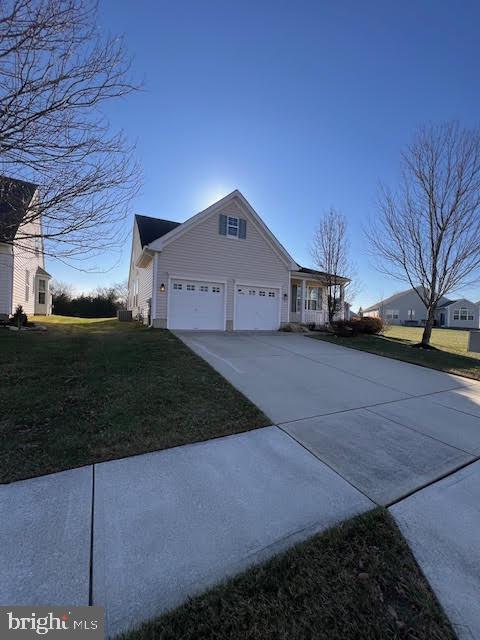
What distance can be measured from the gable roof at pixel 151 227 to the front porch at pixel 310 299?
332 inches

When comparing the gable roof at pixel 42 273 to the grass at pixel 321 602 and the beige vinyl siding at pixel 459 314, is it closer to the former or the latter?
the grass at pixel 321 602

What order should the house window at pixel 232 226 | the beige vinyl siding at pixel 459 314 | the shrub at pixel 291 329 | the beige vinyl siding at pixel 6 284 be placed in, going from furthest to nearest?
the beige vinyl siding at pixel 459 314 < the shrub at pixel 291 329 < the house window at pixel 232 226 < the beige vinyl siding at pixel 6 284

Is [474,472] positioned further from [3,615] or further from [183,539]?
[3,615]

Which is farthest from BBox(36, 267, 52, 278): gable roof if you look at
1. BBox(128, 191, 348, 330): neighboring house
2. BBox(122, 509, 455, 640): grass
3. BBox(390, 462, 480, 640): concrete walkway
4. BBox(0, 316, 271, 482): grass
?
BBox(390, 462, 480, 640): concrete walkway

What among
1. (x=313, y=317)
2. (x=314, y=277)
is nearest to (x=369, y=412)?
(x=314, y=277)

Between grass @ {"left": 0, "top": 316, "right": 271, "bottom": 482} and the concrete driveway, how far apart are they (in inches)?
29.6

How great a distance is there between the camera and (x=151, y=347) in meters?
8.59

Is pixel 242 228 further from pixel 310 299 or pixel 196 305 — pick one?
pixel 310 299

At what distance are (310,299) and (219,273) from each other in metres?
7.56

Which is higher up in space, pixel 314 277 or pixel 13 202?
pixel 314 277

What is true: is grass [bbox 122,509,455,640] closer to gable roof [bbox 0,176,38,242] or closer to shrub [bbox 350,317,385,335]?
gable roof [bbox 0,176,38,242]

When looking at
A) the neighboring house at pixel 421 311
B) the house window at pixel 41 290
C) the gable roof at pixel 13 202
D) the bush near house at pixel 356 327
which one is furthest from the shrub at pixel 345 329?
A: the neighboring house at pixel 421 311

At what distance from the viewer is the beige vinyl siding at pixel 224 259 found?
12.9 m

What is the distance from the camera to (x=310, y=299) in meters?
19.0
